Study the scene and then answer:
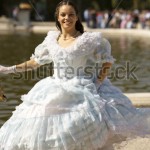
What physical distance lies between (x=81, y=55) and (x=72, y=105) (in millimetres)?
427

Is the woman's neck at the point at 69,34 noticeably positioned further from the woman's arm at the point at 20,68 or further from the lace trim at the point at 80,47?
the woman's arm at the point at 20,68

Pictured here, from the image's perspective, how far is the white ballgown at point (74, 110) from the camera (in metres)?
4.20

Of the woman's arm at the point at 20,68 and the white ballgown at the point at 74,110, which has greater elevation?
the woman's arm at the point at 20,68

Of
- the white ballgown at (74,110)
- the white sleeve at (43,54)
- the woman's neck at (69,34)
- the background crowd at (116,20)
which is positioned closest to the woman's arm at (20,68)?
the white sleeve at (43,54)

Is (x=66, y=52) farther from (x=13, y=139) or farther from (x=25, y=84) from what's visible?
(x=25, y=84)

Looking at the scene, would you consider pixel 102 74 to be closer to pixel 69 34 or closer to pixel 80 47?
pixel 80 47

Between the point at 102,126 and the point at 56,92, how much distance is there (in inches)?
17.7

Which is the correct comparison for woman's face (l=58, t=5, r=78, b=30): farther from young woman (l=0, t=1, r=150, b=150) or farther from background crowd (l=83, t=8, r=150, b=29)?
background crowd (l=83, t=8, r=150, b=29)

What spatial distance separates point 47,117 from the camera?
4.24 meters

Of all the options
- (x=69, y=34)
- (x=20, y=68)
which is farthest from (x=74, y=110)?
(x=20, y=68)

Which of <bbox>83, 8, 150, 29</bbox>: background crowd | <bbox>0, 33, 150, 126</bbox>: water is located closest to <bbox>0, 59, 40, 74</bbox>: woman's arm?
<bbox>0, 33, 150, 126</bbox>: water

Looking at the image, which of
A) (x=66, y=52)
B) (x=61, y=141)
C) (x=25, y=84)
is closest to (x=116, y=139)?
(x=61, y=141)

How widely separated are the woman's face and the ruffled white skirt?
46 centimetres

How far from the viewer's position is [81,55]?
4.43 meters
